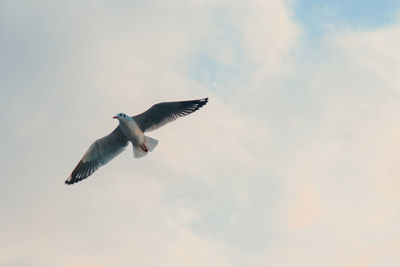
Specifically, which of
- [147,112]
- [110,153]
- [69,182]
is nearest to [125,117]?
[147,112]

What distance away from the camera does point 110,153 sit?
25.2 m

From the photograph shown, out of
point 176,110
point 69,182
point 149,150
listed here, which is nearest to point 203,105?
point 176,110

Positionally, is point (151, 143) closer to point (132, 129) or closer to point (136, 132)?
point (136, 132)

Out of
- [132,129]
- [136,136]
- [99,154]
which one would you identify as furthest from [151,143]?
[99,154]

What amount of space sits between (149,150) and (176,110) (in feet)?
6.22

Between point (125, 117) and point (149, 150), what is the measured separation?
5.11 ft

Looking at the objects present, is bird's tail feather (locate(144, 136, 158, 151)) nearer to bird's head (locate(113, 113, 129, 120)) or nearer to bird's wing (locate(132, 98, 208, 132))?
bird's wing (locate(132, 98, 208, 132))

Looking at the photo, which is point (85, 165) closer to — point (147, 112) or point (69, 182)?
point (69, 182)

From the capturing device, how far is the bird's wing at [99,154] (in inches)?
974

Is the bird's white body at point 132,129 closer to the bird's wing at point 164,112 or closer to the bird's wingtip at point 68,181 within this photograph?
the bird's wing at point 164,112

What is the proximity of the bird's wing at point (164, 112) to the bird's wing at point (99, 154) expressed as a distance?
52.4 inches

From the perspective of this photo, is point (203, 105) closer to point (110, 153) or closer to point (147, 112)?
point (147, 112)

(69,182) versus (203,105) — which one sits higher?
(203,105)

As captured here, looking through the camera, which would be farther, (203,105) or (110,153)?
(110,153)
